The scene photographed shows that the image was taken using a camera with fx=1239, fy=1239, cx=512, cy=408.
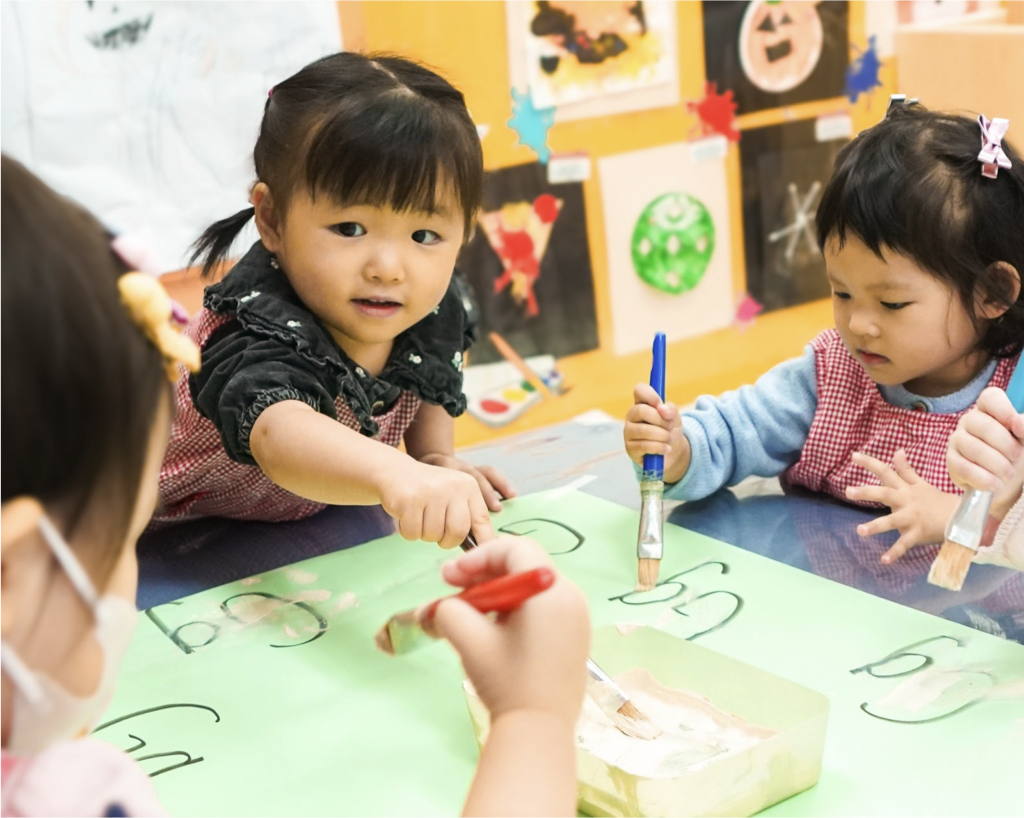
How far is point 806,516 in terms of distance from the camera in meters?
0.81

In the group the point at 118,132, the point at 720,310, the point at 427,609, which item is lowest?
the point at 720,310

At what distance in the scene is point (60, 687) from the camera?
0.35 metres

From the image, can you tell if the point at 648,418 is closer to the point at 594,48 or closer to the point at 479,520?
the point at 479,520

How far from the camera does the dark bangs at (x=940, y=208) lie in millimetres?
769

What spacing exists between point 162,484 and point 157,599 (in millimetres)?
144

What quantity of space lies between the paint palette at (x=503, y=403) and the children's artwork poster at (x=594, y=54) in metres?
0.29

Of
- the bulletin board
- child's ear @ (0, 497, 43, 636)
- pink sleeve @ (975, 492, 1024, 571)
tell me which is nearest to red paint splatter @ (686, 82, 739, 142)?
the bulletin board

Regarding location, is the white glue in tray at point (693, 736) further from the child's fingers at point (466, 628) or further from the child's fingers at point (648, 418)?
the child's fingers at point (648, 418)

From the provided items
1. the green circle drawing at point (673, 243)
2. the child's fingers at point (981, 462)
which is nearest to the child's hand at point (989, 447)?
the child's fingers at point (981, 462)

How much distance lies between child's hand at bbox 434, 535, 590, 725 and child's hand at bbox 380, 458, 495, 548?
0.20 metres

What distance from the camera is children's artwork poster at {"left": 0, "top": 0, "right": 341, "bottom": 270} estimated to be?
1048 millimetres

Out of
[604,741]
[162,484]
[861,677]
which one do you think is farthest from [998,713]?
[162,484]

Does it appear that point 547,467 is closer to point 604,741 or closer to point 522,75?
point 604,741

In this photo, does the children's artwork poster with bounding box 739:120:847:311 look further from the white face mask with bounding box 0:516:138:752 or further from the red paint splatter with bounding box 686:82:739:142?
the white face mask with bounding box 0:516:138:752
